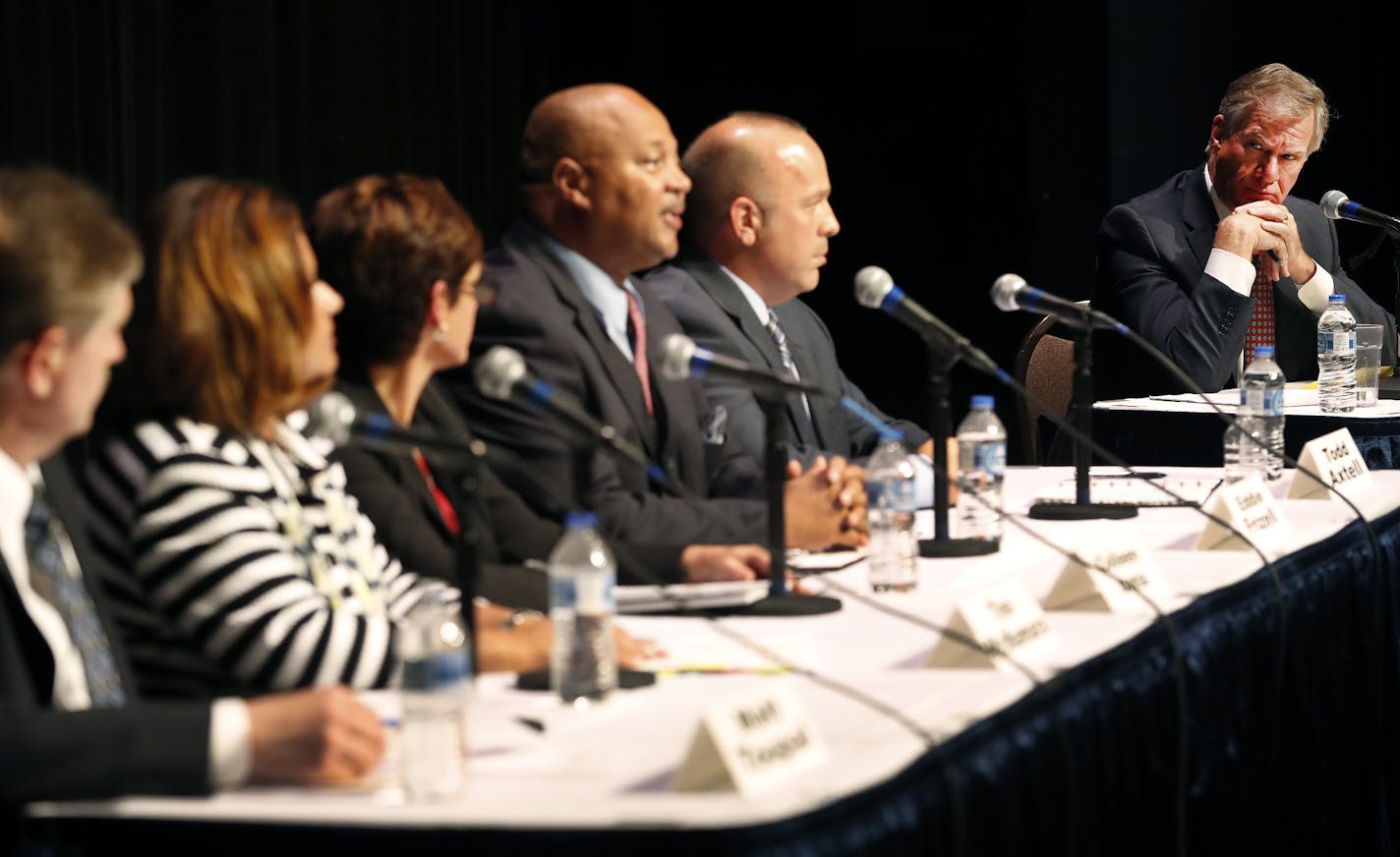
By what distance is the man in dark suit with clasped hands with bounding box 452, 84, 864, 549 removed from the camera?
2725 millimetres

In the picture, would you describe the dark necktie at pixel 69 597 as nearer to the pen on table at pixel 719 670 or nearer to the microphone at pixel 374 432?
the microphone at pixel 374 432

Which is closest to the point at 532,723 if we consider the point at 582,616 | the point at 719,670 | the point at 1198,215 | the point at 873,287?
the point at 582,616

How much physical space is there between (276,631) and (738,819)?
555mm

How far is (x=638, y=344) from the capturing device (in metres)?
2.99

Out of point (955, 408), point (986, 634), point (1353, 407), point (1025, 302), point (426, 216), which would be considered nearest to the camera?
point (986, 634)

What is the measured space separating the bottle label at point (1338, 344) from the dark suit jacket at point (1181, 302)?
0.61ft

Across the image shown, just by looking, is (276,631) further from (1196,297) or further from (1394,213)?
(1394,213)

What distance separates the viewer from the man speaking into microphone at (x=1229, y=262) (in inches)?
180

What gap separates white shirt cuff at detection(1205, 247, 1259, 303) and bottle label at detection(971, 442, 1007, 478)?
1.77 metres

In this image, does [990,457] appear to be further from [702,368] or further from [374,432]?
[374,432]

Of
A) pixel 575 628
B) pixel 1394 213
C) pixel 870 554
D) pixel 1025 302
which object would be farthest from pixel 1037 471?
pixel 1394 213

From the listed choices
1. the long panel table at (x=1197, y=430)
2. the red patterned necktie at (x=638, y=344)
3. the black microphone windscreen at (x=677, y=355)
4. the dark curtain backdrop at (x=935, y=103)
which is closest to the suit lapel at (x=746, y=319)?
the red patterned necktie at (x=638, y=344)

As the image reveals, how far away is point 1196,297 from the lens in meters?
4.57

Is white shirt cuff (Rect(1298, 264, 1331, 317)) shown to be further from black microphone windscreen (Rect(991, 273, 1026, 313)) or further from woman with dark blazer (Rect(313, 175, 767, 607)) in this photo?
woman with dark blazer (Rect(313, 175, 767, 607))
